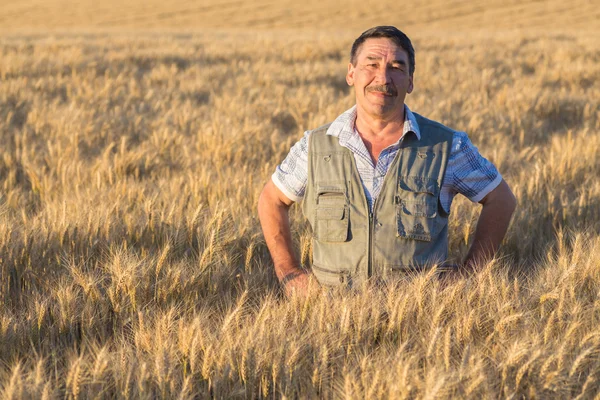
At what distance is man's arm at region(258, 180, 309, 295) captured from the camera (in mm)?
2600

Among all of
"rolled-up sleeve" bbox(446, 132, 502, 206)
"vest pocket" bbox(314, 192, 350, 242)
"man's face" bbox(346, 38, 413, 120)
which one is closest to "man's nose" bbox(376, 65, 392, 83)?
"man's face" bbox(346, 38, 413, 120)

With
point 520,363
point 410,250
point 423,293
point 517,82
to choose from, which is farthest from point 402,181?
point 517,82

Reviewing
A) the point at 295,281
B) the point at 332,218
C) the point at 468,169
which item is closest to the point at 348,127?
the point at 332,218

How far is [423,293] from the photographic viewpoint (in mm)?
2066

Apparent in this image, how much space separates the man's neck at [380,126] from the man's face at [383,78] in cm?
3

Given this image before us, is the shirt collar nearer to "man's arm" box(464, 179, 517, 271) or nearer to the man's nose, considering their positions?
the man's nose

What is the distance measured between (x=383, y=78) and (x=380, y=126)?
20 cm

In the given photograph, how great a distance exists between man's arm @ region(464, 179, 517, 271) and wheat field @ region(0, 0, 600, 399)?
0.41 feet

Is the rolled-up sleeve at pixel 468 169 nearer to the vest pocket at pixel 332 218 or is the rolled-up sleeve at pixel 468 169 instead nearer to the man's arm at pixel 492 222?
the man's arm at pixel 492 222

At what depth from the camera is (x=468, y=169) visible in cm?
250

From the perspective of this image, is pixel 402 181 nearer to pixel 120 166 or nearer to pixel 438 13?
pixel 120 166

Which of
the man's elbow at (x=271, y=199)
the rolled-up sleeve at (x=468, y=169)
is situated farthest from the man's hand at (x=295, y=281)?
the rolled-up sleeve at (x=468, y=169)

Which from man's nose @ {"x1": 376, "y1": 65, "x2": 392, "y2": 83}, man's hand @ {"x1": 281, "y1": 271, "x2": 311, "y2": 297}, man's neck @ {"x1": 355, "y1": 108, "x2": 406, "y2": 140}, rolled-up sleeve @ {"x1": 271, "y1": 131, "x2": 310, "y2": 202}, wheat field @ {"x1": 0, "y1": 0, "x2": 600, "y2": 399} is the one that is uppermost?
man's nose @ {"x1": 376, "y1": 65, "x2": 392, "y2": 83}

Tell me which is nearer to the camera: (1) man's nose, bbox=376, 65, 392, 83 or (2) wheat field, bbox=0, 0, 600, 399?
(2) wheat field, bbox=0, 0, 600, 399
